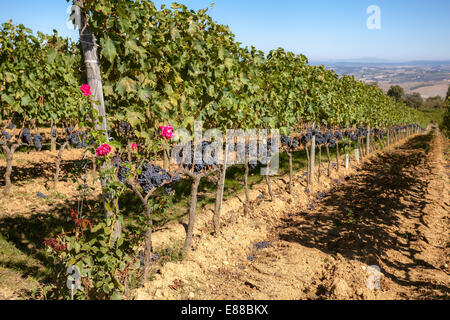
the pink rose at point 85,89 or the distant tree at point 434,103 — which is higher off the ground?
the distant tree at point 434,103

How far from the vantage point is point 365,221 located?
7434mm

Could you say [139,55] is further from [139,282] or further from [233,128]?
[233,128]

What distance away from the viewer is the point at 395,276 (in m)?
5.01

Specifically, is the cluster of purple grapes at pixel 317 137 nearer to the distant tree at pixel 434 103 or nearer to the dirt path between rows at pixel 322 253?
the dirt path between rows at pixel 322 253

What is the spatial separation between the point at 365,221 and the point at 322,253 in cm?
231

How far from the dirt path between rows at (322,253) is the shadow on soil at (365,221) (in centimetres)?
2

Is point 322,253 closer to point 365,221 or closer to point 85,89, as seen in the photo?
point 365,221

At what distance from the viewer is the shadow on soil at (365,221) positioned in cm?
566

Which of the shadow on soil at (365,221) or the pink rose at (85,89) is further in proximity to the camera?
the shadow on soil at (365,221)

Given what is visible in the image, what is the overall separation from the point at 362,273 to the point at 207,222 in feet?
10.7

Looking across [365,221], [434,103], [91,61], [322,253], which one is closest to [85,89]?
[91,61]

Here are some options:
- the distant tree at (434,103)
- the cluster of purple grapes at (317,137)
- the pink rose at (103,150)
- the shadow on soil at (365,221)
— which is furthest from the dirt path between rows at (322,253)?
the distant tree at (434,103)
